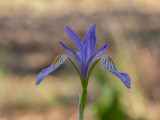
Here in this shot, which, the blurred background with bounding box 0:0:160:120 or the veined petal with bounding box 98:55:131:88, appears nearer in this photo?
Result: the veined petal with bounding box 98:55:131:88

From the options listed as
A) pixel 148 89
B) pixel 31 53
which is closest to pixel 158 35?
pixel 148 89

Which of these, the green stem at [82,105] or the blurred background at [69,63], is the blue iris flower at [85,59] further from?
the blurred background at [69,63]

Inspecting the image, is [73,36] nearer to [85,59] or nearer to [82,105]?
[85,59]

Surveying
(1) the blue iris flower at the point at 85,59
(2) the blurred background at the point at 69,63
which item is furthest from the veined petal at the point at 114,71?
(2) the blurred background at the point at 69,63

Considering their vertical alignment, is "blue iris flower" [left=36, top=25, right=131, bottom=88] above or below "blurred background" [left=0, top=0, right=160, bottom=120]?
below

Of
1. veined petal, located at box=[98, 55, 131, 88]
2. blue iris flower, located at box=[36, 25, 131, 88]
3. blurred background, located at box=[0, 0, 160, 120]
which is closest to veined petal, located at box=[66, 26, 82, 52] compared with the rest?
blue iris flower, located at box=[36, 25, 131, 88]

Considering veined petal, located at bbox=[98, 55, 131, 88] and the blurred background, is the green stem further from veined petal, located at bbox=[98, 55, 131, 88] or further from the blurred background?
the blurred background

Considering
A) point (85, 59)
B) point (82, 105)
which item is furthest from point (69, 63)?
point (82, 105)

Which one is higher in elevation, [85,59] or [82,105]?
[85,59]

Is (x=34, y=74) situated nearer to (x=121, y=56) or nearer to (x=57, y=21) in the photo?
(x=121, y=56)
